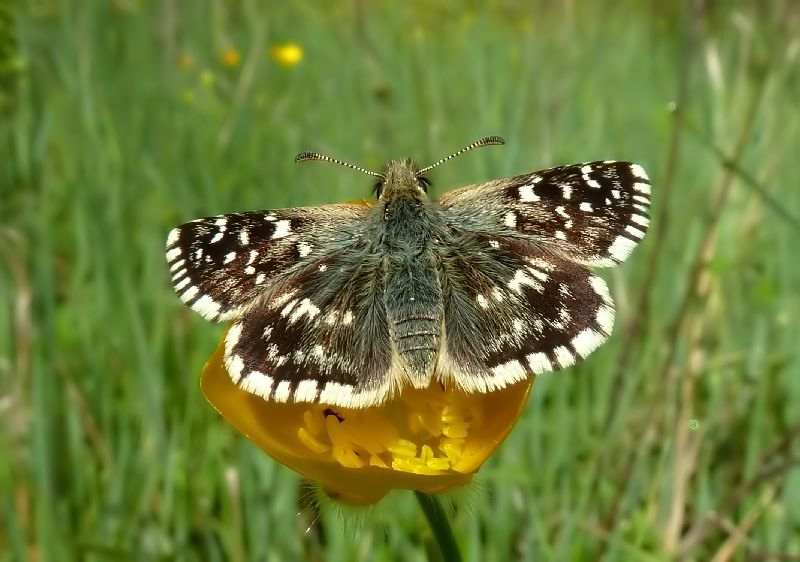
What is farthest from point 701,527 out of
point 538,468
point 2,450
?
point 2,450

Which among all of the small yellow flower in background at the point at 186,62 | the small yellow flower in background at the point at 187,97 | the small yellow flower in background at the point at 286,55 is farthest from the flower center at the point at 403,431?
the small yellow flower in background at the point at 286,55

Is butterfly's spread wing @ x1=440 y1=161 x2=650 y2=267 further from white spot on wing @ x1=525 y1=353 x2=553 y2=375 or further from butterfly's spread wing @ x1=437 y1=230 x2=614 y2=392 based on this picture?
white spot on wing @ x1=525 y1=353 x2=553 y2=375

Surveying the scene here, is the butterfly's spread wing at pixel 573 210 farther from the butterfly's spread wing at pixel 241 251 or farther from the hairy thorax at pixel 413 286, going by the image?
the butterfly's spread wing at pixel 241 251

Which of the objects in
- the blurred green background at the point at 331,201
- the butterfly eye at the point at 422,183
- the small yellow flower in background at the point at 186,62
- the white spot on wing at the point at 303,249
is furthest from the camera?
the small yellow flower in background at the point at 186,62

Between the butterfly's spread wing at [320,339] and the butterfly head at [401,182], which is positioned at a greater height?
the butterfly head at [401,182]

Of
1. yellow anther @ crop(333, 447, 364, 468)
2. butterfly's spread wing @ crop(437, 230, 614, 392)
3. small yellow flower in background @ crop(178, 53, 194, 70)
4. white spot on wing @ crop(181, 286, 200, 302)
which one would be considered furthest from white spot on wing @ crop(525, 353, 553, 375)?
small yellow flower in background @ crop(178, 53, 194, 70)

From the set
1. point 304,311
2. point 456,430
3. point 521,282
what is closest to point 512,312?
point 521,282

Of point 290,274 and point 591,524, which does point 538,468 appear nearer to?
point 591,524
